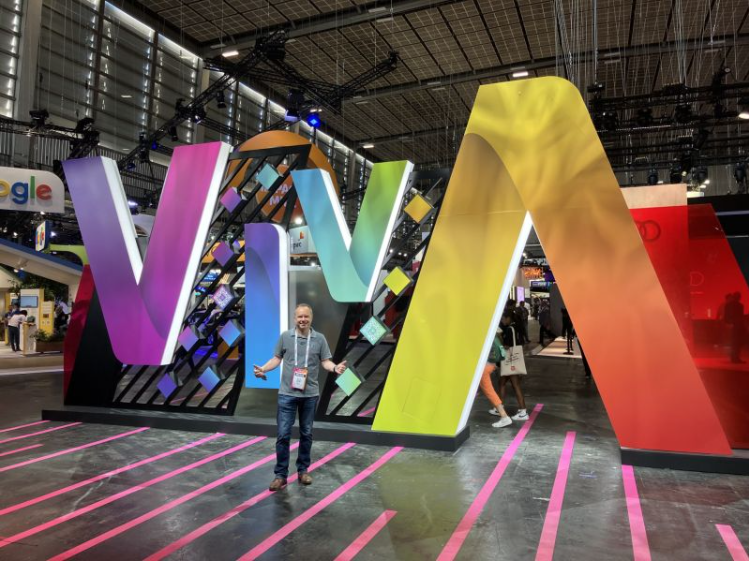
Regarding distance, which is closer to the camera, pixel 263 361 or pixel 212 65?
pixel 263 361

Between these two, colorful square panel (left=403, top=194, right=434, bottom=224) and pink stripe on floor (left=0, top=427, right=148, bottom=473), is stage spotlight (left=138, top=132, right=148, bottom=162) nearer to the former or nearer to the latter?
pink stripe on floor (left=0, top=427, right=148, bottom=473)

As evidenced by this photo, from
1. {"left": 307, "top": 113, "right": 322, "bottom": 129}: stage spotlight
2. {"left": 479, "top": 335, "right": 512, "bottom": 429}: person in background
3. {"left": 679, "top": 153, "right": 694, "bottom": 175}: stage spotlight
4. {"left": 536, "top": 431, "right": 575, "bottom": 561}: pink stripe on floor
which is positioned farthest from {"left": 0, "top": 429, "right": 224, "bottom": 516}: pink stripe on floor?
{"left": 679, "top": 153, "right": 694, "bottom": 175}: stage spotlight

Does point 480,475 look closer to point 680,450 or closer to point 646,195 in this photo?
point 680,450

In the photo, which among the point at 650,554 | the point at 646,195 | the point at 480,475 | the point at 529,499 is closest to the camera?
the point at 650,554

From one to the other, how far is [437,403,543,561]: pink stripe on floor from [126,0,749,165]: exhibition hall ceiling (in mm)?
11335

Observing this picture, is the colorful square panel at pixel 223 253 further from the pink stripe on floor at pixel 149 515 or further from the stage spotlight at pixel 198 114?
the stage spotlight at pixel 198 114

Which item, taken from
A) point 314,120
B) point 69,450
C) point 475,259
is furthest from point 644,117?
point 69,450

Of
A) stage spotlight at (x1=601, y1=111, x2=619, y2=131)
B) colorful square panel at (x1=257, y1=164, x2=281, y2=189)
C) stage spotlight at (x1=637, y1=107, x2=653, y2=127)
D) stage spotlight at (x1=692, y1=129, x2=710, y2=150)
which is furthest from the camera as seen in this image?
stage spotlight at (x1=692, y1=129, x2=710, y2=150)

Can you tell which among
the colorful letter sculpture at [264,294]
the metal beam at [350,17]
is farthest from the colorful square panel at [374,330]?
the metal beam at [350,17]

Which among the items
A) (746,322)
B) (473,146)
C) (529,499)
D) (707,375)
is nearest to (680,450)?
(707,375)

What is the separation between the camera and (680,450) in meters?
5.00

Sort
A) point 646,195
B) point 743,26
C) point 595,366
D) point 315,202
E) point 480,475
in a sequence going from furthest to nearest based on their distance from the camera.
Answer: point 743,26 → point 315,202 → point 646,195 → point 595,366 → point 480,475

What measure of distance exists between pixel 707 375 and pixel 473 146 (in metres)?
3.25

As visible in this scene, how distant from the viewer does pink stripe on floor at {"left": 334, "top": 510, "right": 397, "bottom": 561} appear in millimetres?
3268
